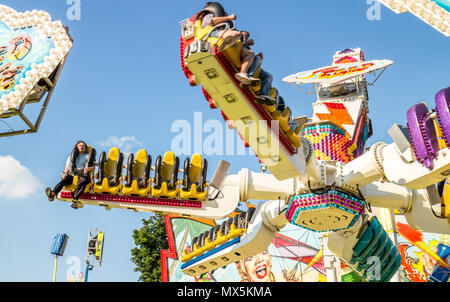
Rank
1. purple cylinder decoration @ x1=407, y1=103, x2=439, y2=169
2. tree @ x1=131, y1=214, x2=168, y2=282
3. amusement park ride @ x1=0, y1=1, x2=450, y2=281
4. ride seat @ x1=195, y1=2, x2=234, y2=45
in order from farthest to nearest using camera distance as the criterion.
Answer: tree @ x1=131, y1=214, x2=168, y2=282, purple cylinder decoration @ x1=407, y1=103, x2=439, y2=169, amusement park ride @ x1=0, y1=1, x2=450, y2=281, ride seat @ x1=195, y1=2, x2=234, y2=45

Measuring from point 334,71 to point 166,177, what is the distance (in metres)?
5.83

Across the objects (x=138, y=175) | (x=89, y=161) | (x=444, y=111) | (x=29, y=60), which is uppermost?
(x=29, y=60)

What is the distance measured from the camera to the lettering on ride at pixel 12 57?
16.4 m

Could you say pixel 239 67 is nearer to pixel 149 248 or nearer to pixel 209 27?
pixel 209 27

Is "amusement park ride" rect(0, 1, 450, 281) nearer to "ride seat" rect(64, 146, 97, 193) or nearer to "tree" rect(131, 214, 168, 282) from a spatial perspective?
"ride seat" rect(64, 146, 97, 193)

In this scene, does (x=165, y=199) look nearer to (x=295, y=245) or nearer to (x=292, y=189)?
(x=292, y=189)

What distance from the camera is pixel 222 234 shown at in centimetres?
1415

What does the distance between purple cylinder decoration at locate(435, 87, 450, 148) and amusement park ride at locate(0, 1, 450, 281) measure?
18 millimetres

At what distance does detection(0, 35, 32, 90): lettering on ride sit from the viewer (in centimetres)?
1641

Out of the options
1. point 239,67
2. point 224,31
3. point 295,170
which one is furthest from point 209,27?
point 295,170

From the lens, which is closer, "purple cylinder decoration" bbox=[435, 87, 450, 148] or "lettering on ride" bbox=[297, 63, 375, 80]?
"purple cylinder decoration" bbox=[435, 87, 450, 148]

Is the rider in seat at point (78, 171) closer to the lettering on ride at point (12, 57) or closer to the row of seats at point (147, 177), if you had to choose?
the row of seats at point (147, 177)

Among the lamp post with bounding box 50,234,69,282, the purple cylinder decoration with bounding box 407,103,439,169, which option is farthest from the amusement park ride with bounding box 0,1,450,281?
the lamp post with bounding box 50,234,69,282

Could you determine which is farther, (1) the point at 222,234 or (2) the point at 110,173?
(1) the point at 222,234
